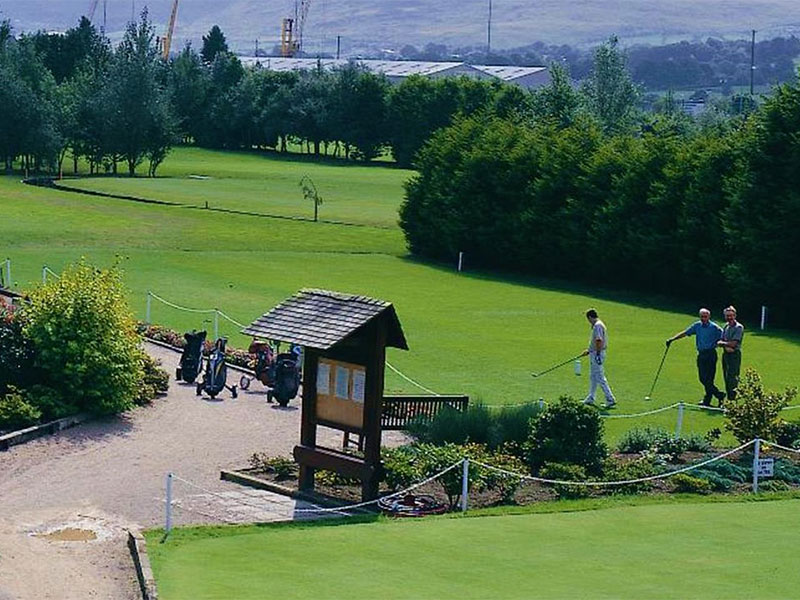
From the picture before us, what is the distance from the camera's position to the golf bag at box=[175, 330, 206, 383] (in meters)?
32.4

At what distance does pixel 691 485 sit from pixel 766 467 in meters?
1.33

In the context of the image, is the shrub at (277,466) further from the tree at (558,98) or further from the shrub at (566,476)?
the tree at (558,98)

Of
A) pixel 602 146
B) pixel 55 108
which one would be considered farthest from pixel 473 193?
pixel 55 108

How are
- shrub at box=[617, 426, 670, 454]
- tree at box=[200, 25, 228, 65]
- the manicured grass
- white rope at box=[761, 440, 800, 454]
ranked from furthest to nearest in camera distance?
tree at box=[200, 25, 228, 65]
the manicured grass
shrub at box=[617, 426, 670, 454]
white rope at box=[761, 440, 800, 454]

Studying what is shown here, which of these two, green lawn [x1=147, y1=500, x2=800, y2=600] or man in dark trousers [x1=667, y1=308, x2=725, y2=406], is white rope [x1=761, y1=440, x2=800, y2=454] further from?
man in dark trousers [x1=667, y1=308, x2=725, y2=406]

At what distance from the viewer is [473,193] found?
60.9 meters

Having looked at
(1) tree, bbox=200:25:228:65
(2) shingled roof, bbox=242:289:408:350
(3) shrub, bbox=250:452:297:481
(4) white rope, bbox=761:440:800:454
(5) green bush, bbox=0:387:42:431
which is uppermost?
(1) tree, bbox=200:25:228:65

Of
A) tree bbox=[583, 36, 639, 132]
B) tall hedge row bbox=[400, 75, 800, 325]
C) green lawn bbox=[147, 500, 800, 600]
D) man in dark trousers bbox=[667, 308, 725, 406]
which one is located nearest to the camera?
green lawn bbox=[147, 500, 800, 600]

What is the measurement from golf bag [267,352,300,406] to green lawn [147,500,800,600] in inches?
362

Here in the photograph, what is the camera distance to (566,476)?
23.7m

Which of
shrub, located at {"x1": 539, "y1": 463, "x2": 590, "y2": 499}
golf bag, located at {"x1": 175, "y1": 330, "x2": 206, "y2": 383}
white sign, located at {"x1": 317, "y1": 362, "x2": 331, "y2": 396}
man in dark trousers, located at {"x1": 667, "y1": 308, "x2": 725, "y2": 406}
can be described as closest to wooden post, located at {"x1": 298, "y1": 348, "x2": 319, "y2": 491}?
white sign, located at {"x1": 317, "y1": 362, "x2": 331, "y2": 396}

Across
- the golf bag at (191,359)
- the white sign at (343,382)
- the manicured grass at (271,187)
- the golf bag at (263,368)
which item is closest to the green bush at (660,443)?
the white sign at (343,382)

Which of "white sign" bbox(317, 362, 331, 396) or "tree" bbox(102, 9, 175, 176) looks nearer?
"white sign" bbox(317, 362, 331, 396)

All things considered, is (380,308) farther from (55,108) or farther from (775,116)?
(55,108)
